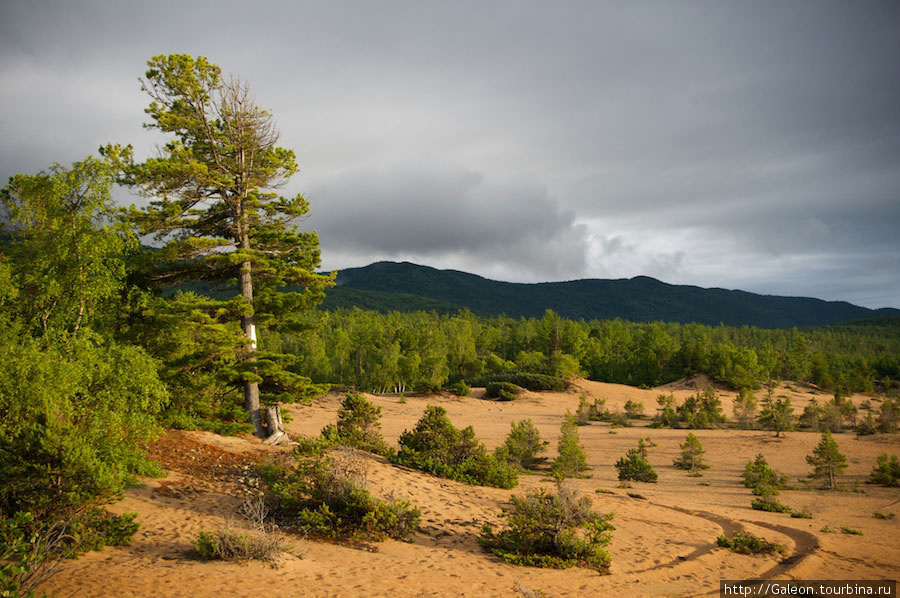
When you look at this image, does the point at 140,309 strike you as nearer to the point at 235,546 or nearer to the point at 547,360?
the point at 235,546

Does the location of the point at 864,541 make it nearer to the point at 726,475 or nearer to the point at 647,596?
the point at 647,596

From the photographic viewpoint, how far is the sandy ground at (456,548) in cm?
802

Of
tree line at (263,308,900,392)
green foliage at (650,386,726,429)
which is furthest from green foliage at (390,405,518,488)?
tree line at (263,308,900,392)

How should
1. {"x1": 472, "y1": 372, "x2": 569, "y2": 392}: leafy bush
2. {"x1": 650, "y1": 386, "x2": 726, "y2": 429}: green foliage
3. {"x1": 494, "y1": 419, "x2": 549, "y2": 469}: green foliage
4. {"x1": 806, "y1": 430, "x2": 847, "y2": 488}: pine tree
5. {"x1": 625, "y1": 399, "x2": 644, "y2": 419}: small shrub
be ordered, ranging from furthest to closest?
{"x1": 472, "y1": 372, "x2": 569, "y2": 392}: leafy bush
{"x1": 625, "y1": 399, "x2": 644, "y2": 419}: small shrub
{"x1": 650, "y1": 386, "x2": 726, "y2": 429}: green foliage
{"x1": 494, "y1": 419, "x2": 549, "y2": 469}: green foliage
{"x1": 806, "y1": 430, "x2": 847, "y2": 488}: pine tree

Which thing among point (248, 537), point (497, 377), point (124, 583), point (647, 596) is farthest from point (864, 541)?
point (497, 377)

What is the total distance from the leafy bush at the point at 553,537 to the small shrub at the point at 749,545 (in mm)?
3915

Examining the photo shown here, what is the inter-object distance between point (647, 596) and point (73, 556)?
9946 mm

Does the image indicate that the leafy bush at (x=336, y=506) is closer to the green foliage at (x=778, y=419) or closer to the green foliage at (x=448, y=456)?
the green foliage at (x=448, y=456)

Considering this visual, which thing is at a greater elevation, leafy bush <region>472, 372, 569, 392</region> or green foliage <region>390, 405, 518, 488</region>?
green foliage <region>390, 405, 518, 488</region>

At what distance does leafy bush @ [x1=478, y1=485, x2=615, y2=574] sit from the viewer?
10039 millimetres

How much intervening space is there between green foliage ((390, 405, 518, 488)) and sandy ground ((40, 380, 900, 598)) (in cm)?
60

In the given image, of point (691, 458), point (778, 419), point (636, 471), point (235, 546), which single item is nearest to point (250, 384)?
point (235, 546)

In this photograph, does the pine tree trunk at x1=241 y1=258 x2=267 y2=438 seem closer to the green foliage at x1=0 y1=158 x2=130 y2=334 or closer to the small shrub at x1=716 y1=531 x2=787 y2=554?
the green foliage at x1=0 y1=158 x2=130 y2=334

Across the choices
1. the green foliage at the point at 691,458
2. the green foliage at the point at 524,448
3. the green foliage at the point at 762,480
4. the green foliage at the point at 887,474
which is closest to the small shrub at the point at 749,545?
the green foliage at the point at 762,480
